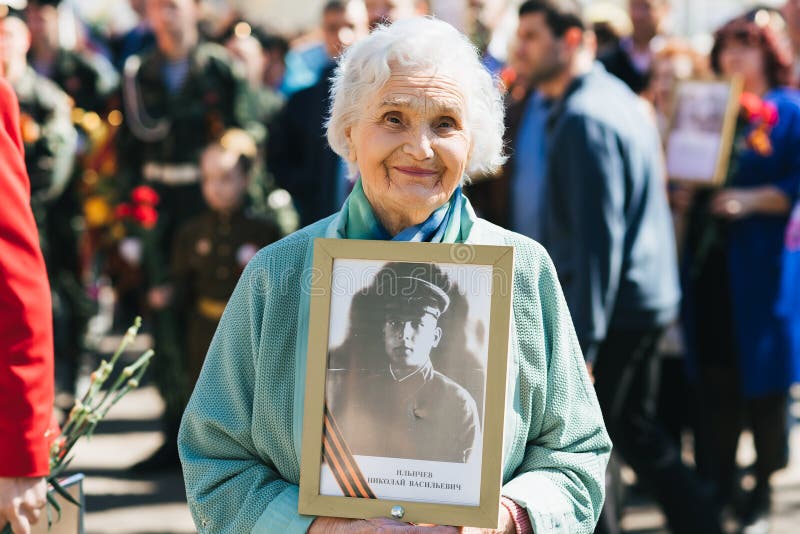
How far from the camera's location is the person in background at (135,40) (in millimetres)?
10389

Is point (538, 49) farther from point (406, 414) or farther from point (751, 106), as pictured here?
point (406, 414)

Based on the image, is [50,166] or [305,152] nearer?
[305,152]

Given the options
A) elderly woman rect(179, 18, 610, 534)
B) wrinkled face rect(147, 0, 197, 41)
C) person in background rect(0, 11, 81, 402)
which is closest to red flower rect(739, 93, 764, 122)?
wrinkled face rect(147, 0, 197, 41)

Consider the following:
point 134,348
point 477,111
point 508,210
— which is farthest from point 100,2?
point 477,111

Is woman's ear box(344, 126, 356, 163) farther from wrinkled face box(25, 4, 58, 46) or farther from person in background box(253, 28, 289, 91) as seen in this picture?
person in background box(253, 28, 289, 91)

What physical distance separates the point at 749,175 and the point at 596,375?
1.54 metres

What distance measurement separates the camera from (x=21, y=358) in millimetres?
2582

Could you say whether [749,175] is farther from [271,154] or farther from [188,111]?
[188,111]

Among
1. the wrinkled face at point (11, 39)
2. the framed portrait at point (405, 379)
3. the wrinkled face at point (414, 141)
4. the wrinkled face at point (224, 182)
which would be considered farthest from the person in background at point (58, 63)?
the framed portrait at point (405, 379)

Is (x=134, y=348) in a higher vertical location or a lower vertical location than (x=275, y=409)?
lower

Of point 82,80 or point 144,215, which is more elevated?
point 82,80

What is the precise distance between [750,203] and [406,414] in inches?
139

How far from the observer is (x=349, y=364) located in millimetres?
2232

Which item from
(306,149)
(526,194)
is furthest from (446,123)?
(306,149)
